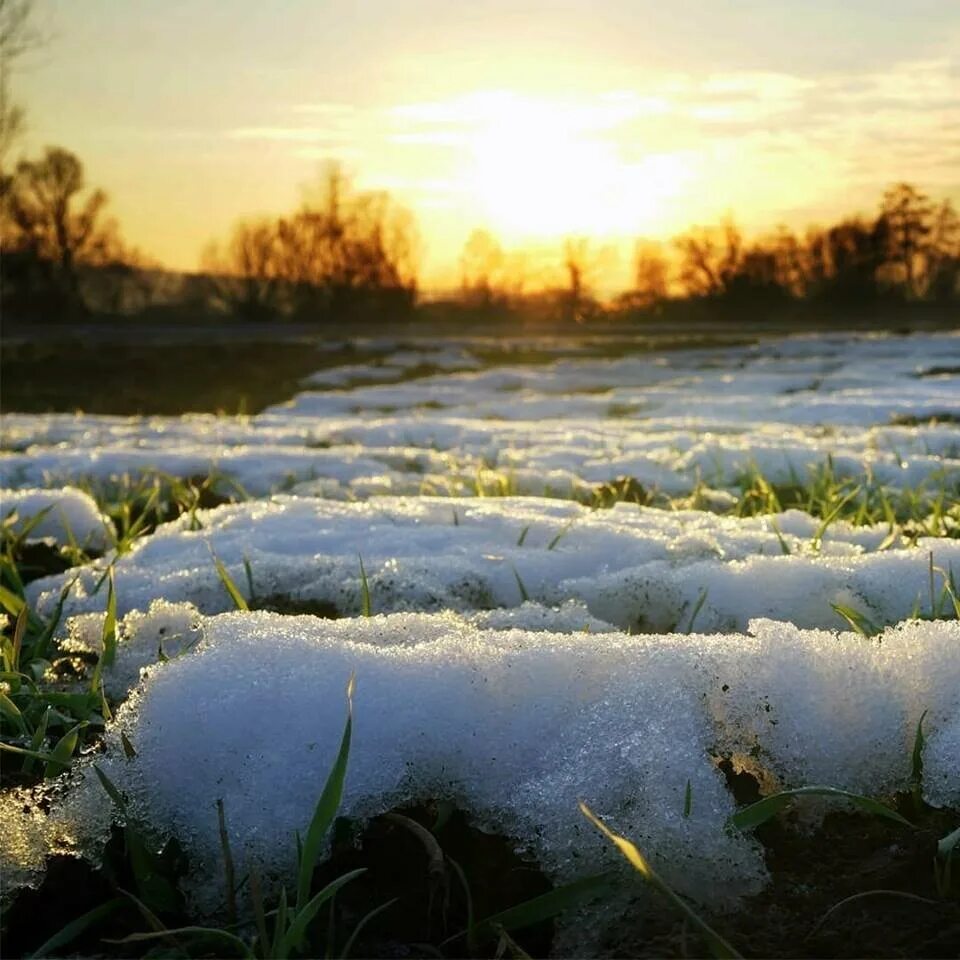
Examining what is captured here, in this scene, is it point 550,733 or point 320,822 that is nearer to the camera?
point 320,822

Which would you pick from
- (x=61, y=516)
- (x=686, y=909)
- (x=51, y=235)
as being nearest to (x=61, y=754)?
(x=686, y=909)

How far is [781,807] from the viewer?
936mm

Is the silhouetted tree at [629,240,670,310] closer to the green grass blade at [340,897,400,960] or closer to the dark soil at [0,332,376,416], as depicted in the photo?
the dark soil at [0,332,376,416]

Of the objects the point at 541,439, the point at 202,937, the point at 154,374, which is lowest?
the point at 202,937

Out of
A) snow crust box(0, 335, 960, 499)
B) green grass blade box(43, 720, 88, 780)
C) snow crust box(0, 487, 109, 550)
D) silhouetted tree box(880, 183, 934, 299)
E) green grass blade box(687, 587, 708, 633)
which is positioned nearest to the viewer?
green grass blade box(43, 720, 88, 780)

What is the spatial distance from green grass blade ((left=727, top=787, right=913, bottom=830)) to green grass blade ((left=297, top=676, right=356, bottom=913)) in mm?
352

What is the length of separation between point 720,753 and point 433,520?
4.41ft

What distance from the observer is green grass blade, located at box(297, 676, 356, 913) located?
863mm

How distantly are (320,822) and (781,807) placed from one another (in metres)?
0.42

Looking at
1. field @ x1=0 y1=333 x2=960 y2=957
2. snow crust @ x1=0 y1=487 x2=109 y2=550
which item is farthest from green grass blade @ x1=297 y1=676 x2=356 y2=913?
snow crust @ x1=0 y1=487 x2=109 y2=550

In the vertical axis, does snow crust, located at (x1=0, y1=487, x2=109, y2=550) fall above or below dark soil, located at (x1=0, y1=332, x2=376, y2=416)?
below

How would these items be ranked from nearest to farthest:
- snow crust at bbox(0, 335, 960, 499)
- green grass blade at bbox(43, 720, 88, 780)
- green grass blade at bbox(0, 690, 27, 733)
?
1. green grass blade at bbox(43, 720, 88, 780)
2. green grass blade at bbox(0, 690, 27, 733)
3. snow crust at bbox(0, 335, 960, 499)

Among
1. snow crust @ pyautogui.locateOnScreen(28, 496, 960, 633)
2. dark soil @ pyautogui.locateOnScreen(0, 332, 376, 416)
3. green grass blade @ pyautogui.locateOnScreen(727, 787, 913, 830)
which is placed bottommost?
green grass blade @ pyautogui.locateOnScreen(727, 787, 913, 830)

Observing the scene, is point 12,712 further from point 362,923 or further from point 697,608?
point 697,608
